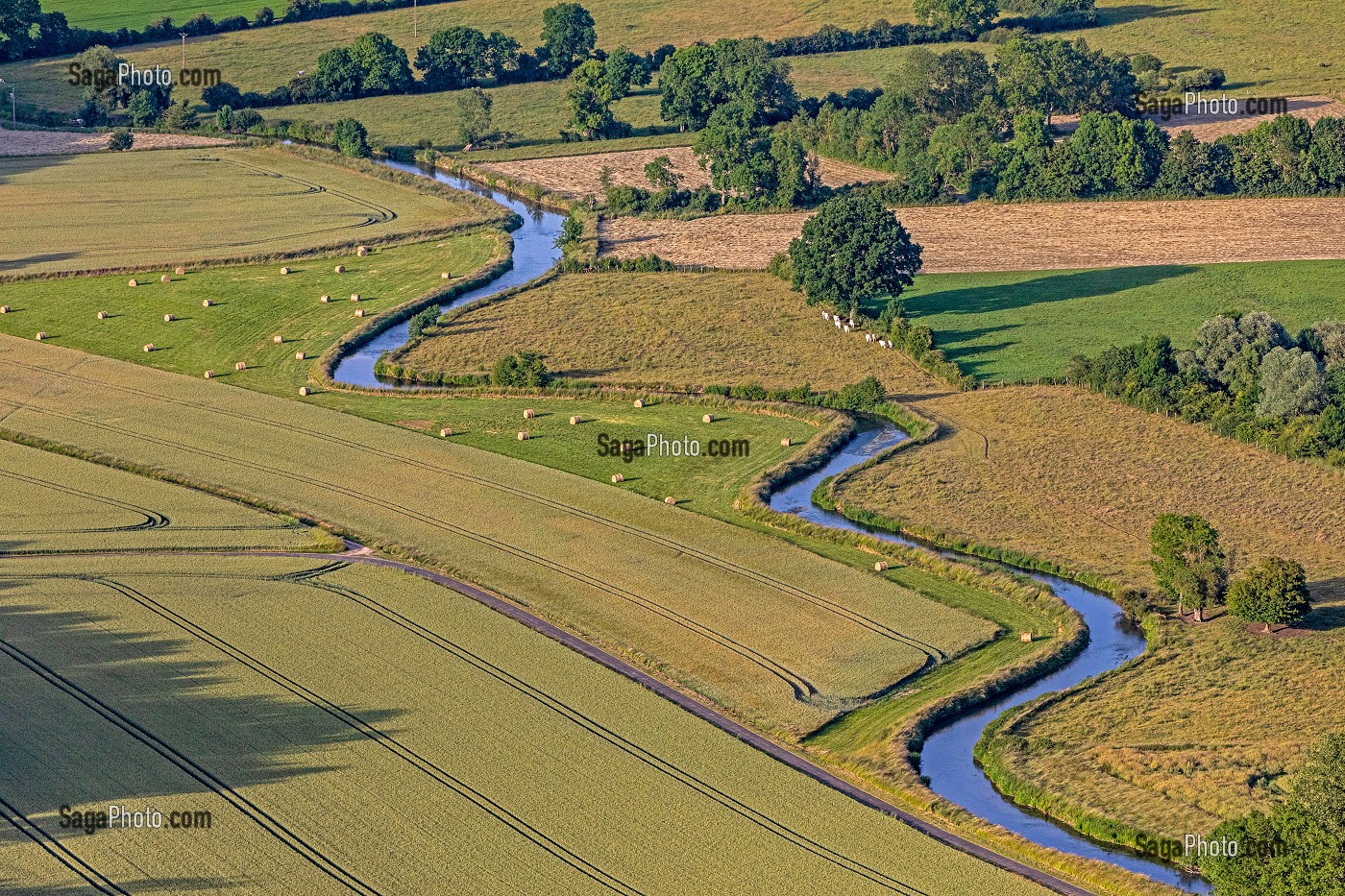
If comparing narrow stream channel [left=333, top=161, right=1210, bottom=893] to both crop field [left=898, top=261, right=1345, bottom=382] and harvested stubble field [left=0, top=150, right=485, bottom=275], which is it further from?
harvested stubble field [left=0, top=150, right=485, bottom=275]

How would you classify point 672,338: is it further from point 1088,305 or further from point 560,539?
point 560,539

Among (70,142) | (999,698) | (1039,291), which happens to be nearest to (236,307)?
(70,142)

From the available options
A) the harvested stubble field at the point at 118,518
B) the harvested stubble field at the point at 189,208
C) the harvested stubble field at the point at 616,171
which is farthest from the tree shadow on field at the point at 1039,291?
the harvested stubble field at the point at 118,518

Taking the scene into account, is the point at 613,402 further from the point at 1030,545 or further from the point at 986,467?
the point at 1030,545

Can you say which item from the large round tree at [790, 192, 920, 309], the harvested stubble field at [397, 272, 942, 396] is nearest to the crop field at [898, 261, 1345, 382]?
the large round tree at [790, 192, 920, 309]

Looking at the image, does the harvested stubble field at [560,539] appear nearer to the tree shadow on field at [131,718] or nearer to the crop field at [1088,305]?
the tree shadow on field at [131,718]

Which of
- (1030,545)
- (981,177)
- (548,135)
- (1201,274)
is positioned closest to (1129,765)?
(1030,545)

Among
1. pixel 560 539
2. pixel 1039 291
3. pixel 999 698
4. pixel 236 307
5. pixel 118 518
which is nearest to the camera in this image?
pixel 999 698
